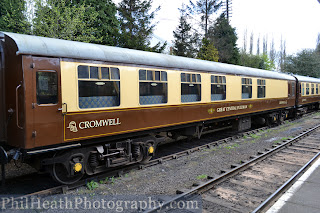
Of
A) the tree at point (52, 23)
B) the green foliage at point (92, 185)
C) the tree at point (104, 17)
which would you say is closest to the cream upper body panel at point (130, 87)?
the green foliage at point (92, 185)

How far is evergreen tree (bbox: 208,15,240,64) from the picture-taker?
29.1 meters

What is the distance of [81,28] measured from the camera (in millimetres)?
14617

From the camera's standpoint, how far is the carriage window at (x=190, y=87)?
7.95 meters

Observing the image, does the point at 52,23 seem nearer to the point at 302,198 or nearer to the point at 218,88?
the point at 218,88

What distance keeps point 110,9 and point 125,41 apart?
8391 millimetres

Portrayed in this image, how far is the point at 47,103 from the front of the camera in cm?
480

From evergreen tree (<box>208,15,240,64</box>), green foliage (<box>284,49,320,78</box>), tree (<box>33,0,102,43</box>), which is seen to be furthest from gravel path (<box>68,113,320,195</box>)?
green foliage (<box>284,49,320,78</box>)

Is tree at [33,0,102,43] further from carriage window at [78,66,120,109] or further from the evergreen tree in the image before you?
the evergreen tree

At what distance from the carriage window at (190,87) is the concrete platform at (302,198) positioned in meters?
3.97

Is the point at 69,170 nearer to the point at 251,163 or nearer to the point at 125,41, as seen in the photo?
the point at 251,163

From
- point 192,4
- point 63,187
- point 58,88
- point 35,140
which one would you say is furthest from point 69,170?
point 192,4

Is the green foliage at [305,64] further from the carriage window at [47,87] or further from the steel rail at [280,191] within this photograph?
the carriage window at [47,87]

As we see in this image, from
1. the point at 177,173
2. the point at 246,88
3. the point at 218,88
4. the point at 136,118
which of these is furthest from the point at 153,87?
the point at 246,88

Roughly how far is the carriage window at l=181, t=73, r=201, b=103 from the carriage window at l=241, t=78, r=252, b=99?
3.62 m
